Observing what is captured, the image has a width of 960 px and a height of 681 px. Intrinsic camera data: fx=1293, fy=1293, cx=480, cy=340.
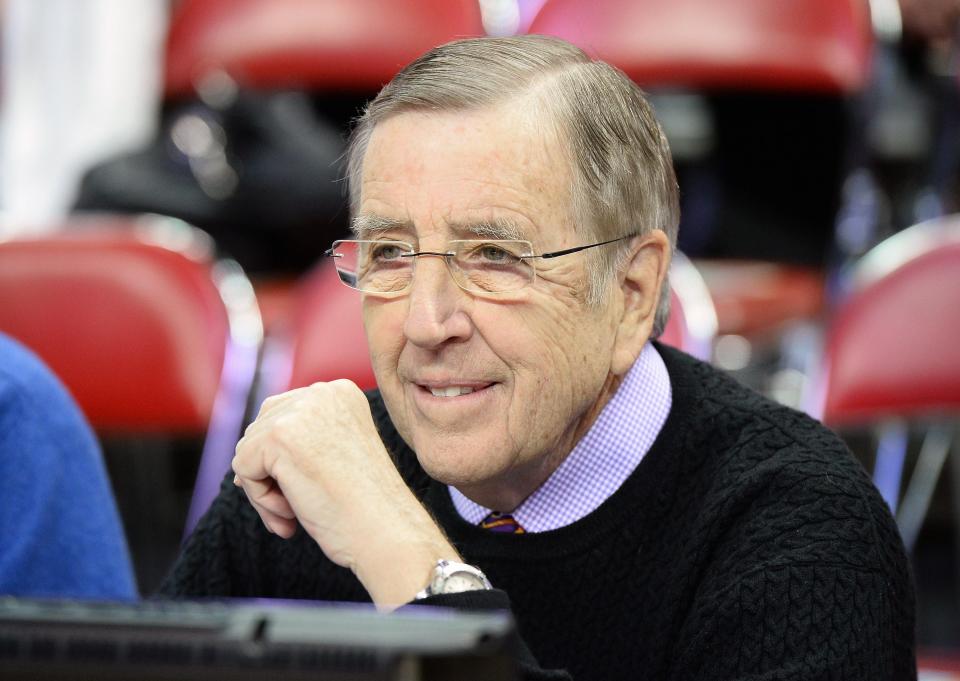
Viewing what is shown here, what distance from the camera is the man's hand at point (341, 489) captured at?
3.55ft

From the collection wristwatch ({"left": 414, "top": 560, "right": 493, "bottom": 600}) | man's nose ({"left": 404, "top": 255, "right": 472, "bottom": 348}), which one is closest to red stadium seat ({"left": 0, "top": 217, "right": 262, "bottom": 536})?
man's nose ({"left": 404, "top": 255, "right": 472, "bottom": 348})

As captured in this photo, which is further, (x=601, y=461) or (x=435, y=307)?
(x=601, y=461)

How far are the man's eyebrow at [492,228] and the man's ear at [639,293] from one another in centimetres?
15

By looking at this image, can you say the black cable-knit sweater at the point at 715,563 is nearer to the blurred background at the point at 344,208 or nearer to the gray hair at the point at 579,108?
the gray hair at the point at 579,108

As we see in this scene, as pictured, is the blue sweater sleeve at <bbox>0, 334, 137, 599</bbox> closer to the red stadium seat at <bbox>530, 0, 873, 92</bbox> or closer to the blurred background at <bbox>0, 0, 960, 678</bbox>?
the blurred background at <bbox>0, 0, 960, 678</bbox>

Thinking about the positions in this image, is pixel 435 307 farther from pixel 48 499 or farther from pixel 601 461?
pixel 48 499

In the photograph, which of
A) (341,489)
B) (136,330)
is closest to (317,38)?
(136,330)

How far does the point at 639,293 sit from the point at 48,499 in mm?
713

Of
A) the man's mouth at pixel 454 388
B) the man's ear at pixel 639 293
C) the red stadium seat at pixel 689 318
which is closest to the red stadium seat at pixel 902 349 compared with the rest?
the red stadium seat at pixel 689 318

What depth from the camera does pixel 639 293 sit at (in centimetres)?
137

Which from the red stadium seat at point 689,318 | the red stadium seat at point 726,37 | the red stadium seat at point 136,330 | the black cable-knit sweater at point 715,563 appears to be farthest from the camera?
the red stadium seat at point 726,37

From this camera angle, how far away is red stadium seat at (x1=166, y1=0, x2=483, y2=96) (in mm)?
3127

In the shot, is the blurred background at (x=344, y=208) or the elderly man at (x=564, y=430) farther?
the blurred background at (x=344, y=208)

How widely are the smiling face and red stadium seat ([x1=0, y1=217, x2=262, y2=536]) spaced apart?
1.08 m
